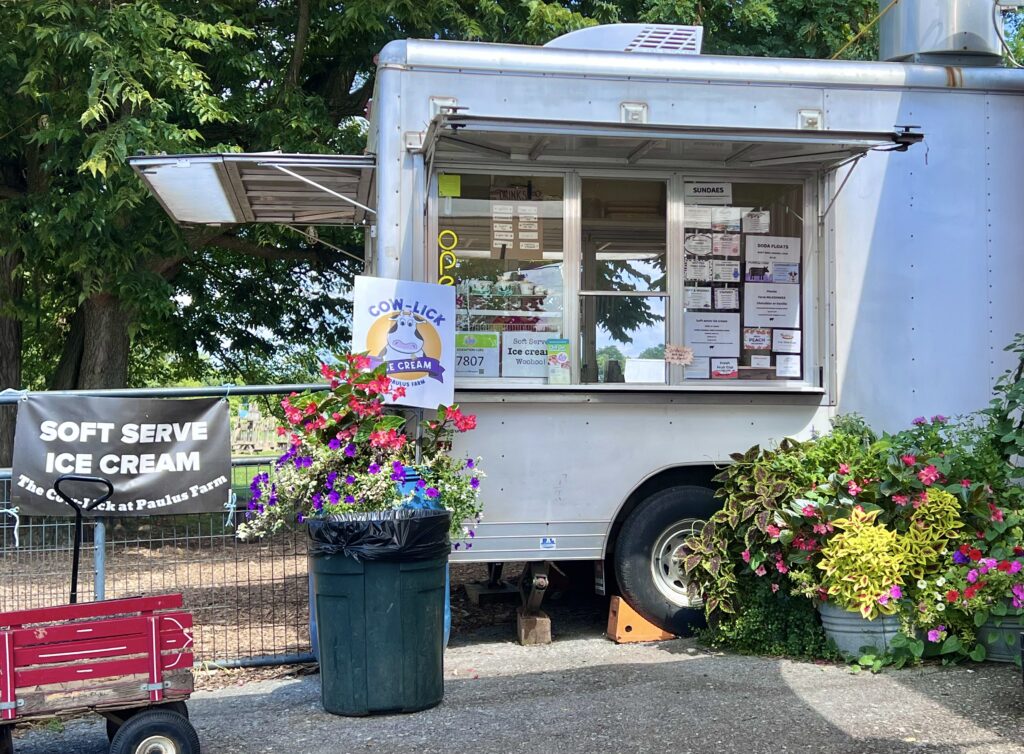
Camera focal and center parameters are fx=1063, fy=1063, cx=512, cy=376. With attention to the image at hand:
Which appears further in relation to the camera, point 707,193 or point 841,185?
point 707,193

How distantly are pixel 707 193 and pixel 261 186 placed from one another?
3409 millimetres

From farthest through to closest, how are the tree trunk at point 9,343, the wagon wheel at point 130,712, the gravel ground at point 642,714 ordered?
1. the tree trunk at point 9,343
2. the gravel ground at point 642,714
3. the wagon wheel at point 130,712

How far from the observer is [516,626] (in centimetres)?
743

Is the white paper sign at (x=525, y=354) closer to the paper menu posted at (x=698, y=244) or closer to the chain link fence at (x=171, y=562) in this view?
the paper menu posted at (x=698, y=244)

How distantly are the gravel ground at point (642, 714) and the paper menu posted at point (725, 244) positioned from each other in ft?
8.76

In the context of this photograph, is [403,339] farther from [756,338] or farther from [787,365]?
[787,365]

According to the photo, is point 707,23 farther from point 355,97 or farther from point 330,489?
point 330,489

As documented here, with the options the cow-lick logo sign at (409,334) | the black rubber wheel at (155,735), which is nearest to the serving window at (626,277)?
the cow-lick logo sign at (409,334)

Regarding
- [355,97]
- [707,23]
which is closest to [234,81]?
[355,97]

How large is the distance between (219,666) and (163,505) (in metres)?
1.08

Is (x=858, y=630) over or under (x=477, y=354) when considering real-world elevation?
under

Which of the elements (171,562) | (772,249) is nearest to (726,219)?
(772,249)

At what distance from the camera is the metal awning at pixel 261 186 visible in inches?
283

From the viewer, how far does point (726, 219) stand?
725cm
